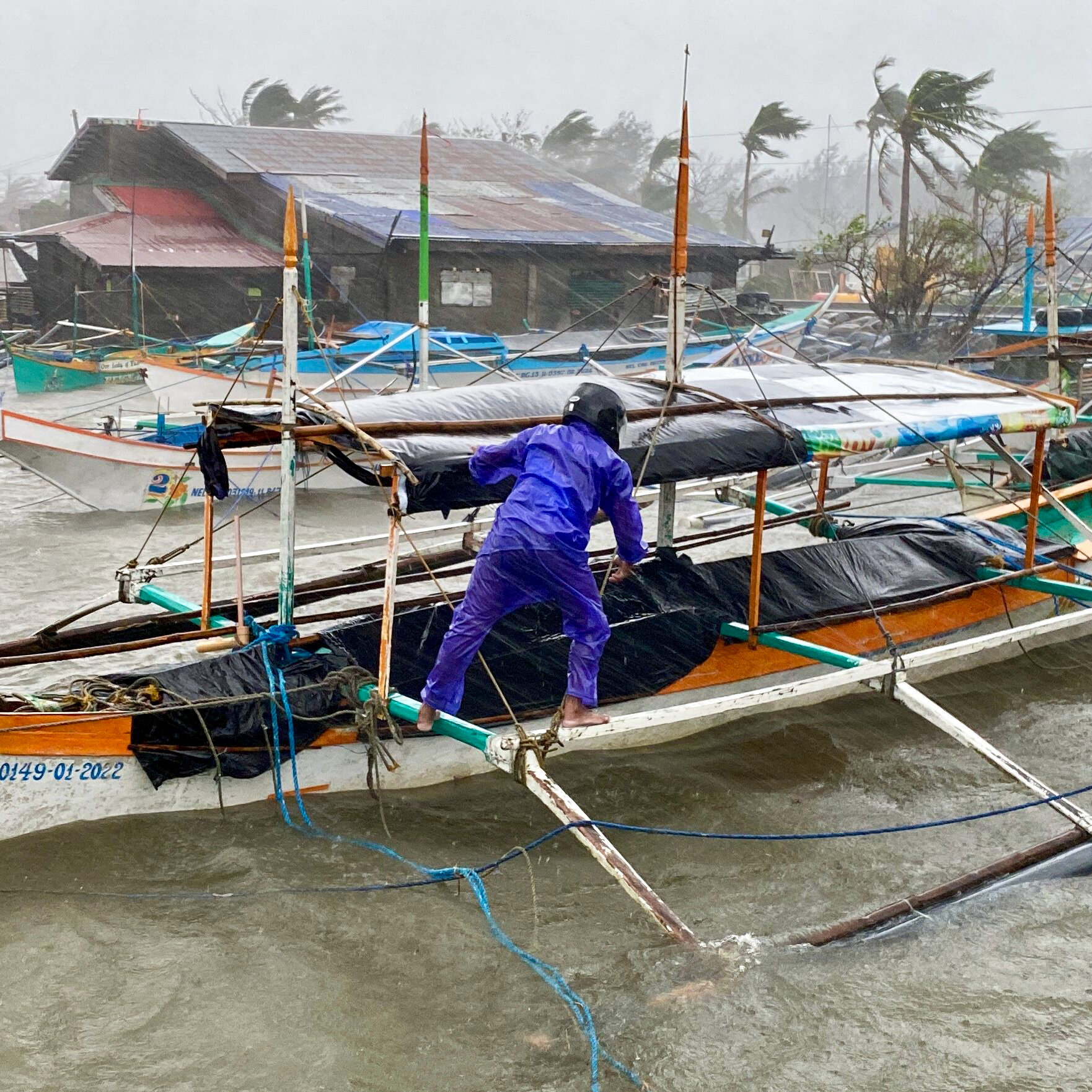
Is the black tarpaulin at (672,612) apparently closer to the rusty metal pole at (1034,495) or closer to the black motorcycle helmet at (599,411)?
the rusty metal pole at (1034,495)

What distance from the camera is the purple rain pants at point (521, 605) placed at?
4785 mm

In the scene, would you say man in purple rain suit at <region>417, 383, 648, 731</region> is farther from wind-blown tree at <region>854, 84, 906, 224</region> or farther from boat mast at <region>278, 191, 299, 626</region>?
wind-blown tree at <region>854, 84, 906, 224</region>

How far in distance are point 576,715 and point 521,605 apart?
550 mm

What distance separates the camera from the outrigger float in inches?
191

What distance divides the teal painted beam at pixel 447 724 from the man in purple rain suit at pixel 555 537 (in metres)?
0.05

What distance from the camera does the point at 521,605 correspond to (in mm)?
4930

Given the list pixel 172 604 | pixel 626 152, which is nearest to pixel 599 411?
pixel 172 604

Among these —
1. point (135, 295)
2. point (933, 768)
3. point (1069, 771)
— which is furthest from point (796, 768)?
point (135, 295)

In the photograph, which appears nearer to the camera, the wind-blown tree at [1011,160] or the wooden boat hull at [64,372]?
the wooden boat hull at [64,372]

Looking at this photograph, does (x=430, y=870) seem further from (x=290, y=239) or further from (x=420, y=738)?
(x=290, y=239)

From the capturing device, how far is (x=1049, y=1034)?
407 cm

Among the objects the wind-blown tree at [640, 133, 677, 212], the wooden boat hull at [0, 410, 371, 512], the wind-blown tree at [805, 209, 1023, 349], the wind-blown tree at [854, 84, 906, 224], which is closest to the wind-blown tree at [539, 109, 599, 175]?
the wind-blown tree at [640, 133, 677, 212]

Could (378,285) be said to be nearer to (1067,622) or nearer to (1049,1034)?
(1067,622)

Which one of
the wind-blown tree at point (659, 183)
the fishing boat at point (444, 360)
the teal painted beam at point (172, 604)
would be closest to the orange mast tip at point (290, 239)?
the teal painted beam at point (172, 604)
